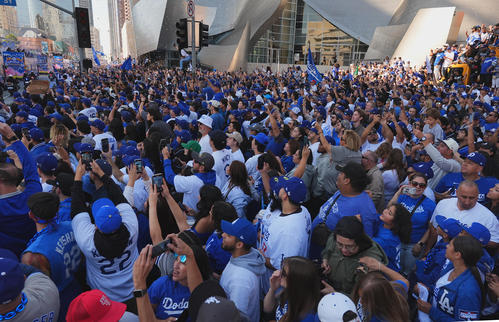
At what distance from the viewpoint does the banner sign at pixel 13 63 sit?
1997 centimetres

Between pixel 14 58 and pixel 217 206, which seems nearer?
pixel 217 206

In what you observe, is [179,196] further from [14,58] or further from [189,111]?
[14,58]

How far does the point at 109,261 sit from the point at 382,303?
2.22 m

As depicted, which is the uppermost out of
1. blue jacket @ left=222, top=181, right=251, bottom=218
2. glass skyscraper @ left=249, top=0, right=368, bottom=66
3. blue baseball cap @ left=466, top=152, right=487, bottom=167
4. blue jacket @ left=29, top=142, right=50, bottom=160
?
glass skyscraper @ left=249, top=0, right=368, bottom=66

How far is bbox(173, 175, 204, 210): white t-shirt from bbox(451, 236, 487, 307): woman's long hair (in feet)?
9.01

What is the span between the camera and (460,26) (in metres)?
27.0

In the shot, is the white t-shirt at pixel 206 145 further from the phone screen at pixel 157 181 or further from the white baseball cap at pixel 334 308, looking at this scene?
the white baseball cap at pixel 334 308

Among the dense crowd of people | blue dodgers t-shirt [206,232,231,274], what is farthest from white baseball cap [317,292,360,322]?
blue dodgers t-shirt [206,232,231,274]

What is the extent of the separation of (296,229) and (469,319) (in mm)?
1422

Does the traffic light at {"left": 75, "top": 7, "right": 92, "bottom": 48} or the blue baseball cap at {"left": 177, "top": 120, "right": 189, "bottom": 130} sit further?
the traffic light at {"left": 75, "top": 7, "right": 92, "bottom": 48}

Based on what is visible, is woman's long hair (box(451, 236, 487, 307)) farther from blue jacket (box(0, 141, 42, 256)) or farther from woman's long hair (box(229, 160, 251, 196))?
blue jacket (box(0, 141, 42, 256))

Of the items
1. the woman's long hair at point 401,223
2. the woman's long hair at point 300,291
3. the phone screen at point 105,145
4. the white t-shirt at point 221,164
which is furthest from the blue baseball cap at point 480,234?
the phone screen at point 105,145

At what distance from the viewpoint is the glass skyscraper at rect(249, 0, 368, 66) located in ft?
141

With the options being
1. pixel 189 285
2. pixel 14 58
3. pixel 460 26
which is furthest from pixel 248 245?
pixel 460 26
